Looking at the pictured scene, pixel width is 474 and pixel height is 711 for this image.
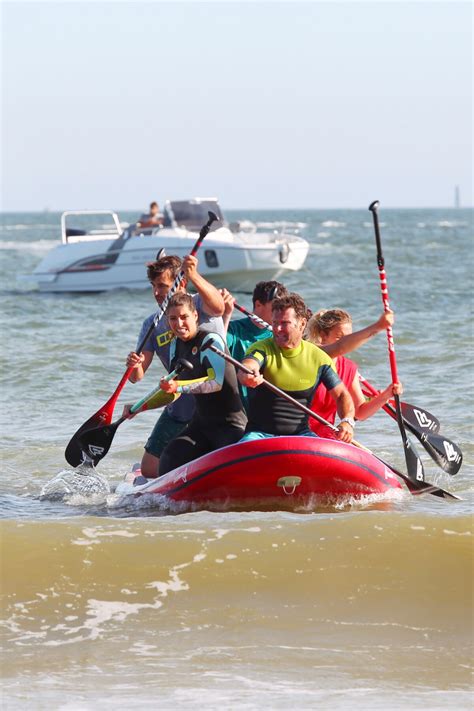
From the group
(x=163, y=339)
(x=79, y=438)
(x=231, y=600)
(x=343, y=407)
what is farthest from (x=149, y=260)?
(x=231, y=600)

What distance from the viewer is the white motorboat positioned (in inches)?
1006

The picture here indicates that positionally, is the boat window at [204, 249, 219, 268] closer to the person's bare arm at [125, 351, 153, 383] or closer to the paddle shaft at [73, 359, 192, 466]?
the paddle shaft at [73, 359, 192, 466]

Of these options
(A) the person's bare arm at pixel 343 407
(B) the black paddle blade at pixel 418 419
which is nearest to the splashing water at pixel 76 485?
(A) the person's bare arm at pixel 343 407

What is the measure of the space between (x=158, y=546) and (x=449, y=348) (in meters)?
10.4

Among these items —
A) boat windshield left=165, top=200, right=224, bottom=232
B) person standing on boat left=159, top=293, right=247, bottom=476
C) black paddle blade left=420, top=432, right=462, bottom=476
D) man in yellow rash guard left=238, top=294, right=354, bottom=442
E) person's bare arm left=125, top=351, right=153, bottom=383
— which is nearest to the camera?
man in yellow rash guard left=238, top=294, right=354, bottom=442

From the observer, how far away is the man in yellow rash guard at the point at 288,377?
6941 millimetres

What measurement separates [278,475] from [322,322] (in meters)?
A: 1.18

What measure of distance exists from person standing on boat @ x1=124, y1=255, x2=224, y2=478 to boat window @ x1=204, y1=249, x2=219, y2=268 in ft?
56.1

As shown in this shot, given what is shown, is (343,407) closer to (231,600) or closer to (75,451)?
(231,600)

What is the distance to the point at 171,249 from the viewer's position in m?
24.9

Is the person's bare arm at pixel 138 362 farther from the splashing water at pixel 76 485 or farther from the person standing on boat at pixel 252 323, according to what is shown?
the splashing water at pixel 76 485

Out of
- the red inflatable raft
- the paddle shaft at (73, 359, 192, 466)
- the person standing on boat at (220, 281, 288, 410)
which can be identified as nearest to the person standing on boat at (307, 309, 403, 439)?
the person standing on boat at (220, 281, 288, 410)

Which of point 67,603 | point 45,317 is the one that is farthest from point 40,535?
point 45,317

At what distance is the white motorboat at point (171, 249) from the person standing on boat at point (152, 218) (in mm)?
155
